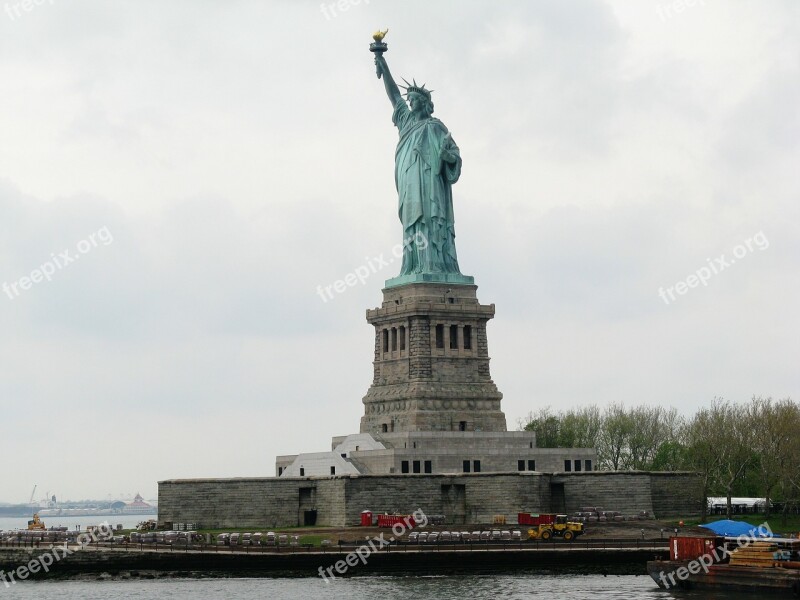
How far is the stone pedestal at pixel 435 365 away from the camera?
9781cm

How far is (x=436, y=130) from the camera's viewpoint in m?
102

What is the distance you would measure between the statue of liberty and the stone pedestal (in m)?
1.65

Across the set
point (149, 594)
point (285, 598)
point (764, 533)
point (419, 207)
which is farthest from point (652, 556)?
point (419, 207)

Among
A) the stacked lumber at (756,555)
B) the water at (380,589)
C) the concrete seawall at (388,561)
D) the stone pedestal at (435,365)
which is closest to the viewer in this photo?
the stacked lumber at (756,555)

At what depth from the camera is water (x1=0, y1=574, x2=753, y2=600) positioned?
67938mm

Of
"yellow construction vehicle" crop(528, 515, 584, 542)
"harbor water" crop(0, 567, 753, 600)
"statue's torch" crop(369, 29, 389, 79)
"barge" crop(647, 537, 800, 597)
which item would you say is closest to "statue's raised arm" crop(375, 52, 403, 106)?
"statue's torch" crop(369, 29, 389, 79)

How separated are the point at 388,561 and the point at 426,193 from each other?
3092cm

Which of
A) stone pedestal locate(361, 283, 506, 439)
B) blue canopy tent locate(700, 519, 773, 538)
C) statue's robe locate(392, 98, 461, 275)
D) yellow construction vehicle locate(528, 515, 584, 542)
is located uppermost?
statue's robe locate(392, 98, 461, 275)

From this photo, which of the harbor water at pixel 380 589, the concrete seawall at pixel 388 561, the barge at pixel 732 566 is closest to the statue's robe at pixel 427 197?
the concrete seawall at pixel 388 561

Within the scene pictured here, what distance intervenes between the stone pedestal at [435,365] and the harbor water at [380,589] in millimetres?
22471

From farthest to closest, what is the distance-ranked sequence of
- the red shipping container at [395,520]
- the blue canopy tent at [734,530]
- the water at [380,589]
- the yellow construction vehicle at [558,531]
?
the red shipping container at [395,520] → the yellow construction vehicle at [558,531] → the blue canopy tent at [734,530] → the water at [380,589]

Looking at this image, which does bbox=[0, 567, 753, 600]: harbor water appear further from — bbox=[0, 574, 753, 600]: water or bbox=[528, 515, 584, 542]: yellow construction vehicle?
bbox=[528, 515, 584, 542]: yellow construction vehicle

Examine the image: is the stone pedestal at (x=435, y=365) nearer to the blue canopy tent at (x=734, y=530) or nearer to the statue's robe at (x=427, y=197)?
the statue's robe at (x=427, y=197)

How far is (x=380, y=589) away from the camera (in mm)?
71500
